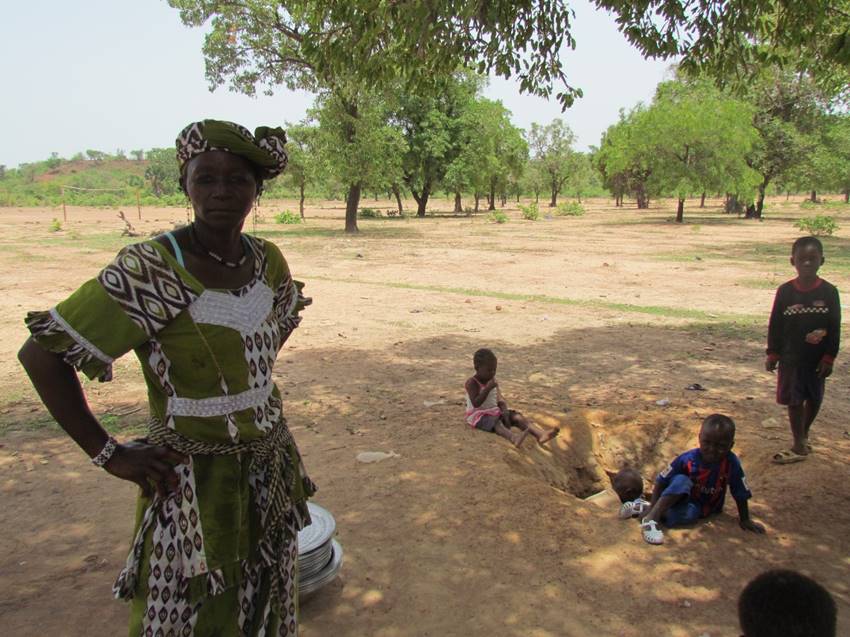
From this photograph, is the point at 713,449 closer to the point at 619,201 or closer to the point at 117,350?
the point at 117,350

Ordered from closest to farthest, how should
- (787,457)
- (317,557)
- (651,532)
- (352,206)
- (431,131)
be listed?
1. (317,557)
2. (651,532)
3. (787,457)
4. (352,206)
5. (431,131)

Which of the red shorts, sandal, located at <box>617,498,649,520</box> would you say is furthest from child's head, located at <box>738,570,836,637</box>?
the red shorts

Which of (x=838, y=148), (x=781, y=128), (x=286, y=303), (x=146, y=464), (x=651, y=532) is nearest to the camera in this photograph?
(x=146, y=464)

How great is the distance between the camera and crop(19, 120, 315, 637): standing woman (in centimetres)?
155

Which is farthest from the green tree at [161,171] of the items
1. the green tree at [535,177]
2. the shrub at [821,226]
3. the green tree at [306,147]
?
the shrub at [821,226]

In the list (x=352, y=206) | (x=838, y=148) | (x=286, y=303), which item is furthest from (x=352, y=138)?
(x=838, y=148)

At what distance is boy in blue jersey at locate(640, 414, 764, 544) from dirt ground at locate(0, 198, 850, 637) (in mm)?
105

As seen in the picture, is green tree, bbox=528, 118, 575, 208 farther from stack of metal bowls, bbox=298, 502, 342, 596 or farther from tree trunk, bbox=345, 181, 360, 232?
stack of metal bowls, bbox=298, 502, 342, 596

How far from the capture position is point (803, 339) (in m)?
4.36

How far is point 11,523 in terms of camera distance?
367 centimetres

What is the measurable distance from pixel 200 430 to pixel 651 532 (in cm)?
284

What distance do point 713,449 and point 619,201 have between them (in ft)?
199

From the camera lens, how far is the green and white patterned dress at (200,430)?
60.9 inches

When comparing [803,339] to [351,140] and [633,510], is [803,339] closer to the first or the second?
[633,510]
